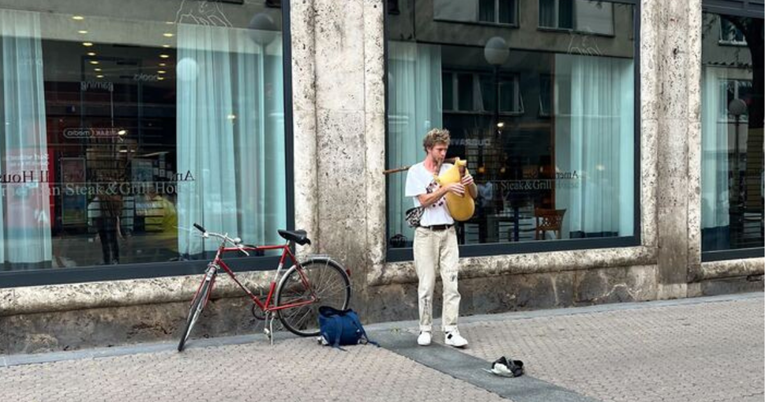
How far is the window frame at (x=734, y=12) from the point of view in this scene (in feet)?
33.7

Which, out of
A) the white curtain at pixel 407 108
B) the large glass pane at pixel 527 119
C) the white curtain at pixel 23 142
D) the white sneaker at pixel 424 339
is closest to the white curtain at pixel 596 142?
the large glass pane at pixel 527 119

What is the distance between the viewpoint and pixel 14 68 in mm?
7078

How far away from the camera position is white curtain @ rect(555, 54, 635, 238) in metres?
Result: 9.90

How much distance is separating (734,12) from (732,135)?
1715mm

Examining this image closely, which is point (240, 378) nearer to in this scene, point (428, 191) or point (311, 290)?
point (311, 290)

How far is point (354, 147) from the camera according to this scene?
8039 millimetres

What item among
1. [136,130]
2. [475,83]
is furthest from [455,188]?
[136,130]

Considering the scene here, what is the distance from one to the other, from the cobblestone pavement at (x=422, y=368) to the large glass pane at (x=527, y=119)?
1.78 meters

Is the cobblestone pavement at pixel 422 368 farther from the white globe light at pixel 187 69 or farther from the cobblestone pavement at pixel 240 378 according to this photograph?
the white globe light at pixel 187 69

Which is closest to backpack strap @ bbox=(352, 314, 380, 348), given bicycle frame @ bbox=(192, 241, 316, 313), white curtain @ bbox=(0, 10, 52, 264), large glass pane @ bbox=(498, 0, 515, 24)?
bicycle frame @ bbox=(192, 241, 316, 313)

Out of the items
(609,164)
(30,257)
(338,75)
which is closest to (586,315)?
(609,164)

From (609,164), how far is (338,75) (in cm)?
418

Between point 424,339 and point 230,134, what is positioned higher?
point 230,134

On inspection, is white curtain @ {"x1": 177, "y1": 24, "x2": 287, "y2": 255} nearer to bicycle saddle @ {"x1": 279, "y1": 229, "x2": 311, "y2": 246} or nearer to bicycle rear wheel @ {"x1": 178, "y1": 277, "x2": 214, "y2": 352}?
bicycle saddle @ {"x1": 279, "y1": 229, "x2": 311, "y2": 246}
